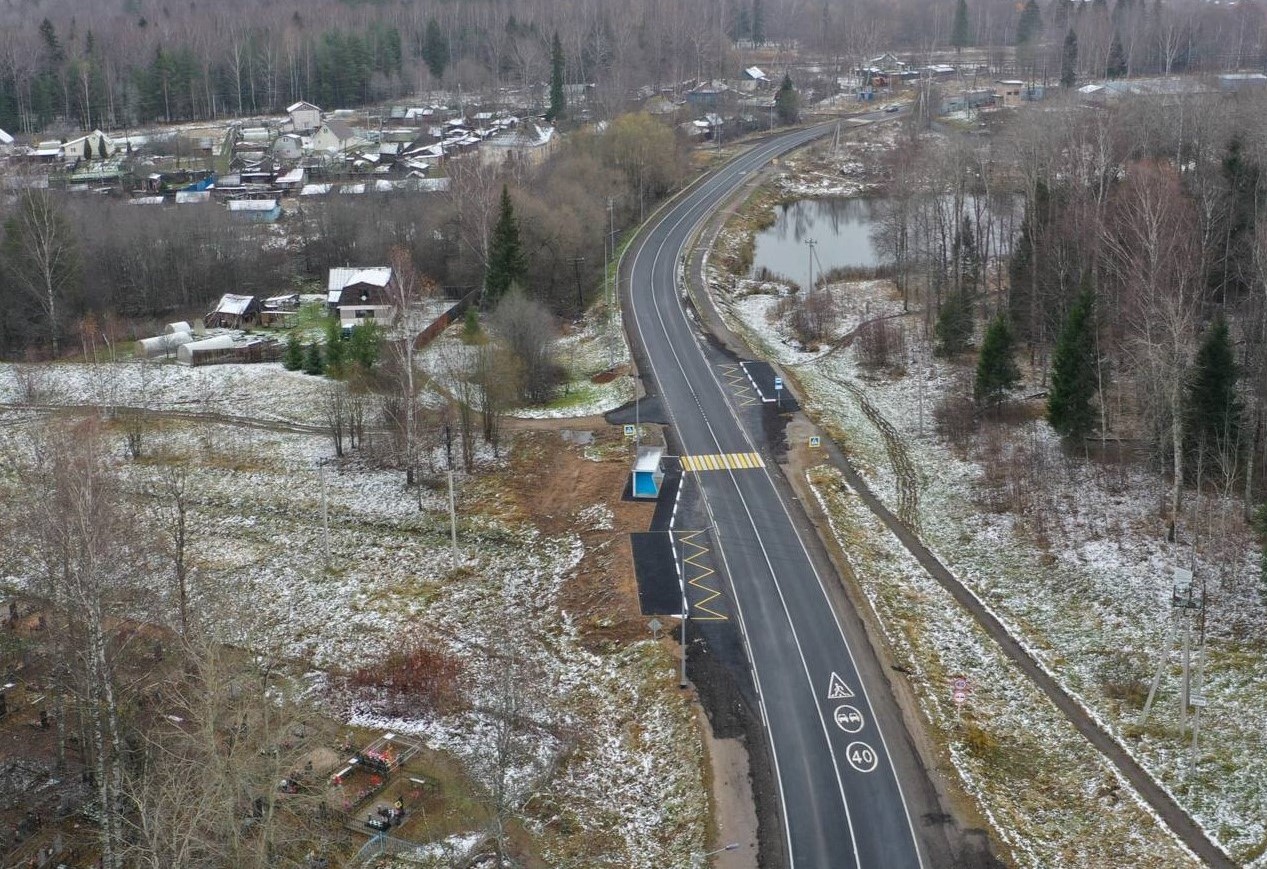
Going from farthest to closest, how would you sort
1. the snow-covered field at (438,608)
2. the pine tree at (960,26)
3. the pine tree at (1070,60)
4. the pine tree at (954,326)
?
the pine tree at (960,26)
the pine tree at (1070,60)
the pine tree at (954,326)
the snow-covered field at (438,608)

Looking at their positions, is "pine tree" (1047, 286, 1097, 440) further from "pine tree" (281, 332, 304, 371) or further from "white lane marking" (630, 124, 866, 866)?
"pine tree" (281, 332, 304, 371)

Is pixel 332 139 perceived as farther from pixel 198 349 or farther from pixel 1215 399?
pixel 1215 399

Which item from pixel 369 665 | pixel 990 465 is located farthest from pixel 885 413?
pixel 369 665

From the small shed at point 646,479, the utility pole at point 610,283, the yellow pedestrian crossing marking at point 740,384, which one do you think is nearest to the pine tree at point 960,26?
the utility pole at point 610,283

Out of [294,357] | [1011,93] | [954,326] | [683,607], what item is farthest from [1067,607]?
[1011,93]

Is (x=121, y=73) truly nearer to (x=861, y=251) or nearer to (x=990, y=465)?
(x=861, y=251)

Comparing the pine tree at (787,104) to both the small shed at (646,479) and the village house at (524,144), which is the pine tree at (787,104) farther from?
the small shed at (646,479)
